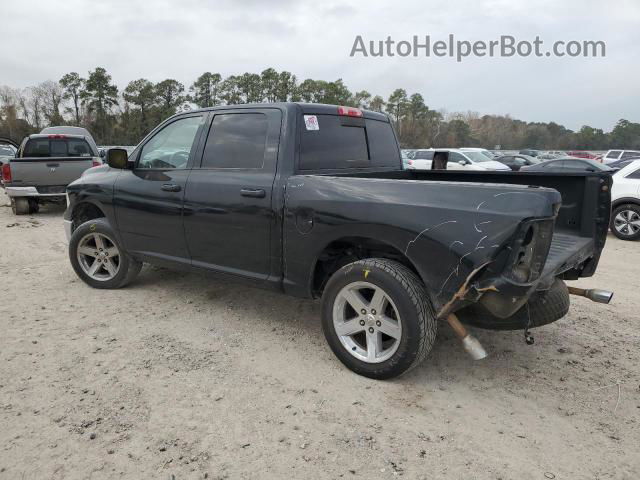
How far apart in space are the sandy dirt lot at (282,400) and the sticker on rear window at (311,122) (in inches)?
67.1

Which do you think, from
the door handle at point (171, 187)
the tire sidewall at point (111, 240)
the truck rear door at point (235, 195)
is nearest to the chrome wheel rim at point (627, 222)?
the truck rear door at point (235, 195)

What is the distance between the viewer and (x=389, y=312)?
3215 mm

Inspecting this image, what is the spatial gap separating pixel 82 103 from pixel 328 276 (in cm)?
6280

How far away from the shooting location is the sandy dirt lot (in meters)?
Answer: 2.40

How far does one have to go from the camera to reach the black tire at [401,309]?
291 centimetres

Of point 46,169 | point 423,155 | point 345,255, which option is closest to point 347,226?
point 345,255

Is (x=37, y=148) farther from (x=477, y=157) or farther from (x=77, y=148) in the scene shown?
(x=477, y=157)

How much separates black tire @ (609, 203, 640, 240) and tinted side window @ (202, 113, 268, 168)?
319 inches

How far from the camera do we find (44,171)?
33.0ft

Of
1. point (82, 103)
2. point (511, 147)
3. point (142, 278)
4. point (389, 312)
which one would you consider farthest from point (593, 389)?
point (511, 147)

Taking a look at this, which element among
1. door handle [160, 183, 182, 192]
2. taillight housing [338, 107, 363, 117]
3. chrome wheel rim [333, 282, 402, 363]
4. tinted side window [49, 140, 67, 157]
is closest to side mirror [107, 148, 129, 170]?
door handle [160, 183, 182, 192]

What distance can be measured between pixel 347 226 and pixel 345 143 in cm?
113

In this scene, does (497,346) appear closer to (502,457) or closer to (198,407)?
(502,457)

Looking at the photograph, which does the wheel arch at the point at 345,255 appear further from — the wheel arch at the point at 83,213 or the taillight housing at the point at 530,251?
the wheel arch at the point at 83,213
